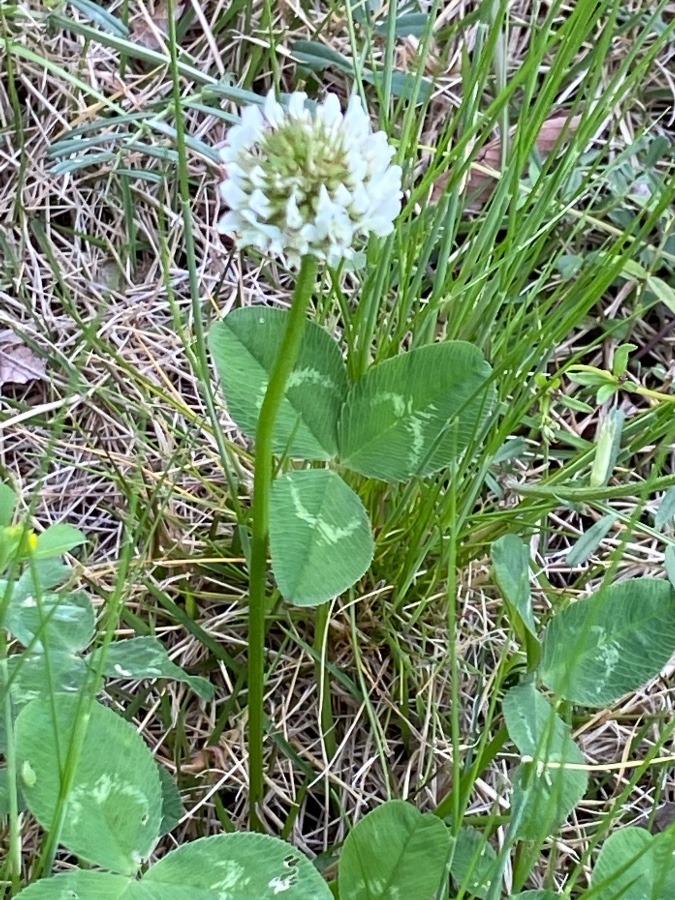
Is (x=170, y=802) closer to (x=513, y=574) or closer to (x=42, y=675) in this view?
(x=42, y=675)

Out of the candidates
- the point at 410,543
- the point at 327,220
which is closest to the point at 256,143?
the point at 327,220

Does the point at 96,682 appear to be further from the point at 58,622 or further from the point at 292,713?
the point at 292,713

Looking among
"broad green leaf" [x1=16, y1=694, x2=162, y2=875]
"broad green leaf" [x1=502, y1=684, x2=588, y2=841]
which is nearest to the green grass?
"broad green leaf" [x1=502, y1=684, x2=588, y2=841]

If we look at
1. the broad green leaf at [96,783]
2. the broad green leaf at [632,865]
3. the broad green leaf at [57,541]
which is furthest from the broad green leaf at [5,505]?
the broad green leaf at [632,865]

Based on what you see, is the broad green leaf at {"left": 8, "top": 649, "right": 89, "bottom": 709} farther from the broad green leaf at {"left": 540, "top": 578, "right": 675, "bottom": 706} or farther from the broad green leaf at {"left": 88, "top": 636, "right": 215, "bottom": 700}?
the broad green leaf at {"left": 540, "top": 578, "right": 675, "bottom": 706}

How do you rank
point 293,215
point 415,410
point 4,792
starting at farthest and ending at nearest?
point 415,410, point 4,792, point 293,215

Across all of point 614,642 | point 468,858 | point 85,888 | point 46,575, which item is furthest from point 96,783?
point 614,642

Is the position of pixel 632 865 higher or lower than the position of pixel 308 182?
lower
